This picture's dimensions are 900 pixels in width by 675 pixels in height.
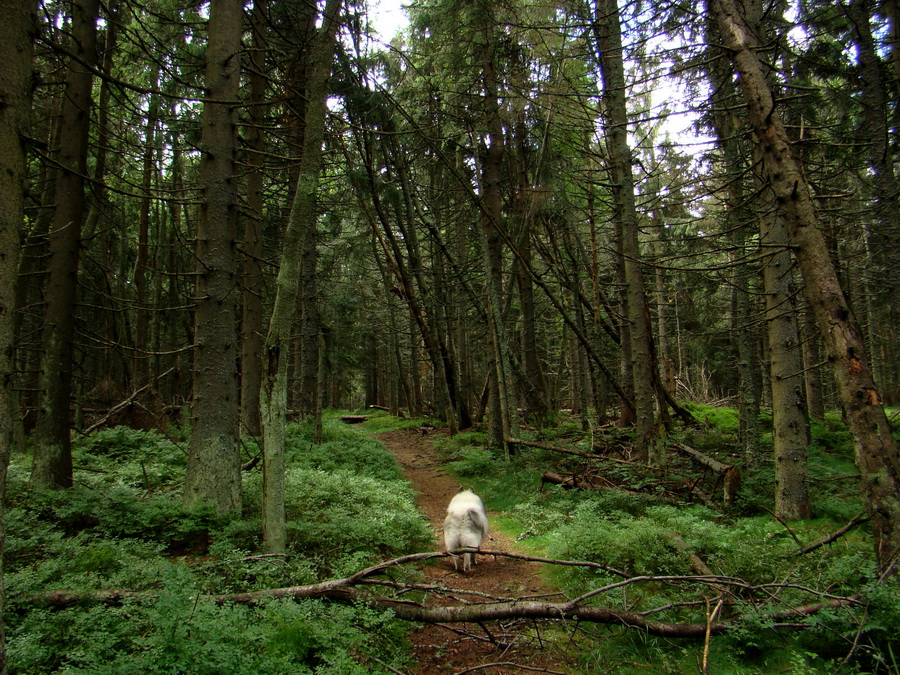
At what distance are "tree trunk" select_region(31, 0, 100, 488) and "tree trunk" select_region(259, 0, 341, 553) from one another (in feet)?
11.3

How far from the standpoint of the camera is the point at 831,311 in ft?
13.8

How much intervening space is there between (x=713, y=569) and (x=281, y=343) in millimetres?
4967

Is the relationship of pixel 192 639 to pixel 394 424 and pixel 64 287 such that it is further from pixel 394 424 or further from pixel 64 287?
pixel 394 424

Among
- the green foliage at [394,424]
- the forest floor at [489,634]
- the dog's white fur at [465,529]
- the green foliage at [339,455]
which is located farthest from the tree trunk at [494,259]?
the green foliage at [394,424]

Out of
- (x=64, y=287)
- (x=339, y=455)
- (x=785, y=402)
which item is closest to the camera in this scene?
(x=64, y=287)

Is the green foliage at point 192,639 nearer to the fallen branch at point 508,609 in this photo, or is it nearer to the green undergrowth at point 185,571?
the green undergrowth at point 185,571

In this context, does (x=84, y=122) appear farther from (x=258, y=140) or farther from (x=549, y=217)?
(x=549, y=217)

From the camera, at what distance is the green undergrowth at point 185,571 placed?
2.88 m

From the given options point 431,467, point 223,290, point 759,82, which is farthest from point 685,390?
point 223,290

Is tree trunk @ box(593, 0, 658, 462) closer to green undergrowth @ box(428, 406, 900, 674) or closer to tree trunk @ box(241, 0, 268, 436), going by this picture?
green undergrowth @ box(428, 406, 900, 674)

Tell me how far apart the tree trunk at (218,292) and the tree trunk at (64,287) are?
162 centimetres

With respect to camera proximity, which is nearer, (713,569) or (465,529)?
(713,569)

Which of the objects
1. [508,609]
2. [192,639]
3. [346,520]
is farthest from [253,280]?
[508,609]

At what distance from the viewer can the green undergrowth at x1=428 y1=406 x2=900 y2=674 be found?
136 inches
